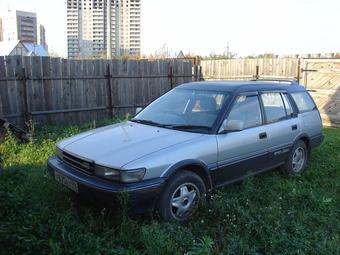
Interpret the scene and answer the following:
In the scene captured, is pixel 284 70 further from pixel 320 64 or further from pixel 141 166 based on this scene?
pixel 141 166

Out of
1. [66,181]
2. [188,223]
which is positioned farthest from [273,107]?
[66,181]

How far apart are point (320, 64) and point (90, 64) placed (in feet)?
24.8

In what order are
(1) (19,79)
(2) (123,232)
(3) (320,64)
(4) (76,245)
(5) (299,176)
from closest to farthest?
1. (4) (76,245)
2. (2) (123,232)
3. (5) (299,176)
4. (1) (19,79)
5. (3) (320,64)

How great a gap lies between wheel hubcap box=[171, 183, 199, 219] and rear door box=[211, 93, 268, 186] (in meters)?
0.41

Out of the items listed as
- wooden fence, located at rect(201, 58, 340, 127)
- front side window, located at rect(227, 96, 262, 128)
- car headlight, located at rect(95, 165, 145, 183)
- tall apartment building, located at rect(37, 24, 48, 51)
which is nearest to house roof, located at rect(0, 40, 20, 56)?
wooden fence, located at rect(201, 58, 340, 127)

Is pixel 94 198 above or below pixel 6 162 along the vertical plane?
above

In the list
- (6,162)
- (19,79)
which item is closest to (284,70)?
(19,79)

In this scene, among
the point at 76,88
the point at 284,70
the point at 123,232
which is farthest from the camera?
the point at 284,70

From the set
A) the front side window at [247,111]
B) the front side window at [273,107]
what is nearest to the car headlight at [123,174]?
the front side window at [247,111]

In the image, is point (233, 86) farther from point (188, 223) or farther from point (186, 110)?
point (188, 223)

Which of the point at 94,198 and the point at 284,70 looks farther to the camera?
the point at 284,70

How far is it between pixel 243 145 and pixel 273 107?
46.1 inches

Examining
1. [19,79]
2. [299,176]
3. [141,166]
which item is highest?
[19,79]

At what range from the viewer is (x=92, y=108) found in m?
10.9
